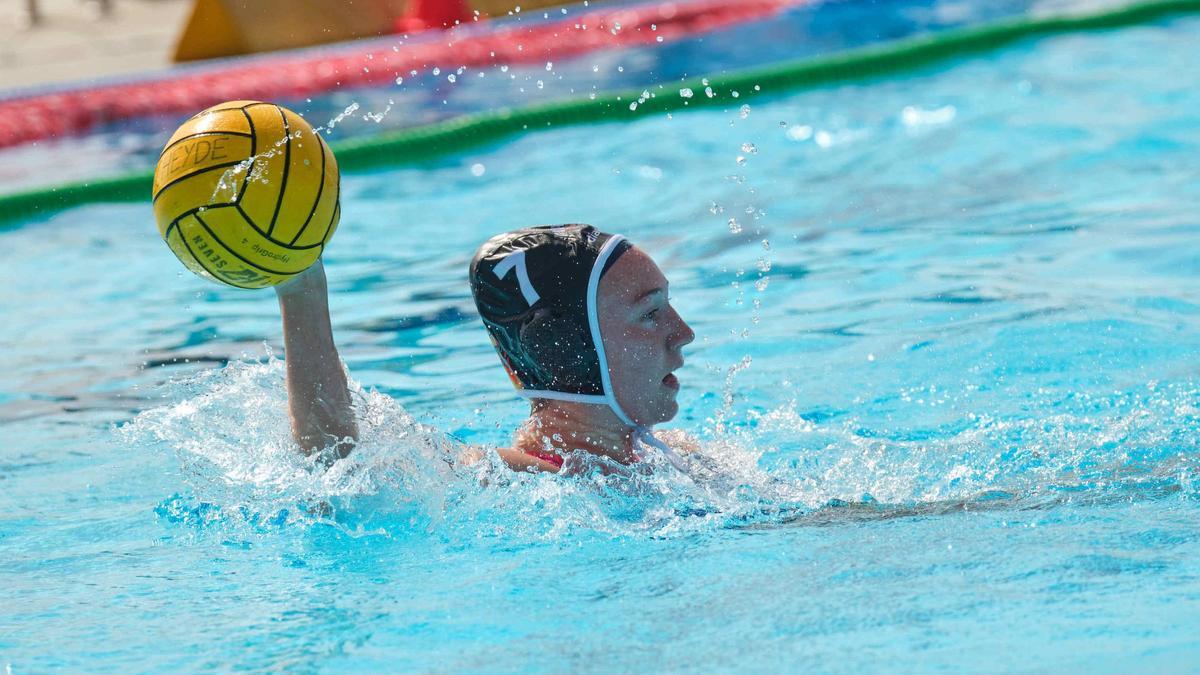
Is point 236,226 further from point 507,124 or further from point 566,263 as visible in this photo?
point 507,124

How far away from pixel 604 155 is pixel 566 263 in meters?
4.25

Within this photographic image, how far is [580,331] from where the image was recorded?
3084 mm

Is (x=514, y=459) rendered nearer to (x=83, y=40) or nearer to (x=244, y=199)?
(x=244, y=199)

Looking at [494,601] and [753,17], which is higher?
[753,17]

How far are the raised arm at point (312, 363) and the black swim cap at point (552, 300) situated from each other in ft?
1.40

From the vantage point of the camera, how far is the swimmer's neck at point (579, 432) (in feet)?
10.4

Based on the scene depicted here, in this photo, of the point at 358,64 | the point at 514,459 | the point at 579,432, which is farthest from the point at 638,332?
the point at 358,64

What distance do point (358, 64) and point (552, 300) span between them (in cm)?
603

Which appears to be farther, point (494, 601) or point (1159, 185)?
point (1159, 185)

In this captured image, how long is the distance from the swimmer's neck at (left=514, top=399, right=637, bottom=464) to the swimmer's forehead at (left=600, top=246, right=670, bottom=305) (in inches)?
10.4

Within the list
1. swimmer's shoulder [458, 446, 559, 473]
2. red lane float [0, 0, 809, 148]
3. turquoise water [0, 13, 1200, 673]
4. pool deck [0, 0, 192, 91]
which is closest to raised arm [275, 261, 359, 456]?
turquoise water [0, 13, 1200, 673]

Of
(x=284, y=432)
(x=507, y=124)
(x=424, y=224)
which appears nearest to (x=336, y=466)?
(x=284, y=432)

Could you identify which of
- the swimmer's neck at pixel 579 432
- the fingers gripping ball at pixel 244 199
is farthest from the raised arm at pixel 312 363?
the swimmer's neck at pixel 579 432

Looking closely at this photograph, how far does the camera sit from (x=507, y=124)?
25.2 ft
